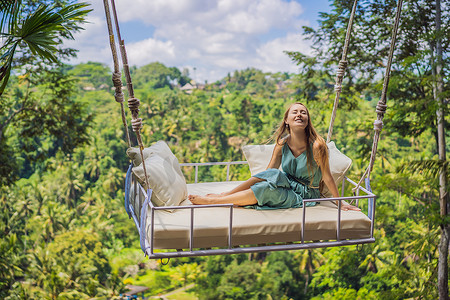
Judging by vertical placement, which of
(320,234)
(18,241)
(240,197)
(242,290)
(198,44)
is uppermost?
(198,44)

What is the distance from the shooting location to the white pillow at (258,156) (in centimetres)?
360

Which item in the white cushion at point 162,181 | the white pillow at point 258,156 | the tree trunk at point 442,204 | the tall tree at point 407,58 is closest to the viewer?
the white cushion at point 162,181

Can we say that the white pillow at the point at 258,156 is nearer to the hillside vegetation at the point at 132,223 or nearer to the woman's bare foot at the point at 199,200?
the woman's bare foot at the point at 199,200

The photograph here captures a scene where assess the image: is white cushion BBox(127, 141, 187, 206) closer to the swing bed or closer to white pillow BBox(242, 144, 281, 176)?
the swing bed

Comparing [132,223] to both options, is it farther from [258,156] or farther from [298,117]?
[298,117]

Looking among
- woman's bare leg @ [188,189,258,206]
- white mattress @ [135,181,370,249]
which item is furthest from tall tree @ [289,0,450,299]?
woman's bare leg @ [188,189,258,206]

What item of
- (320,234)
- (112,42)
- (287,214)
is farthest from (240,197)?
(112,42)

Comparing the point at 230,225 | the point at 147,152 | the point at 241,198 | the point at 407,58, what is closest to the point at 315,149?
the point at 241,198

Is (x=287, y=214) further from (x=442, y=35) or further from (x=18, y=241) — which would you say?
(x=18, y=241)

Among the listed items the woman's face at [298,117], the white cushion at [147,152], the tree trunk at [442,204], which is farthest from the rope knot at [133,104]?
the tree trunk at [442,204]

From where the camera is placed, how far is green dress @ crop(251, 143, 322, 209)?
9.28 feet

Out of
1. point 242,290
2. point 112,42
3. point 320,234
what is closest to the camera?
point 112,42

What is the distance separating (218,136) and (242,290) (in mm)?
8989

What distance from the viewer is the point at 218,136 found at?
23766 millimetres
